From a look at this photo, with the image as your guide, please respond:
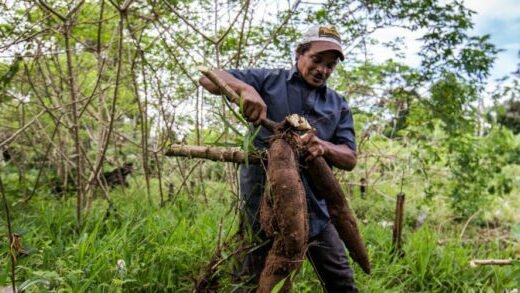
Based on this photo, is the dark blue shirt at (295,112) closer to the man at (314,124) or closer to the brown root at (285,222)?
the man at (314,124)

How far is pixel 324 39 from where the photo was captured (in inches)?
85.5

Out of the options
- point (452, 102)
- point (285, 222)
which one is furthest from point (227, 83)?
point (452, 102)

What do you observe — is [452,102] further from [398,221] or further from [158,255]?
[158,255]

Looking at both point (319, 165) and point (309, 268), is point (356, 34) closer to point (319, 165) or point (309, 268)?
point (309, 268)

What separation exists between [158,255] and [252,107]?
4.83 feet

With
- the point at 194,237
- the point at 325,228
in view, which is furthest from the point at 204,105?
the point at 325,228

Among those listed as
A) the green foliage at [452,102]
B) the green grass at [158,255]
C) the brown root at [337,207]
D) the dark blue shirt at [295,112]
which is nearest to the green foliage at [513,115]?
the green foliage at [452,102]

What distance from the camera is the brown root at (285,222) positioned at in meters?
1.75

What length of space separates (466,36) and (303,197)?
138 inches

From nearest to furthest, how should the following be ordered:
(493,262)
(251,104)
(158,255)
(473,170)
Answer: (251,104)
(158,255)
(493,262)
(473,170)

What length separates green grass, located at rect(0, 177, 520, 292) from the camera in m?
2.48

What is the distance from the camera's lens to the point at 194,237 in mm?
3273

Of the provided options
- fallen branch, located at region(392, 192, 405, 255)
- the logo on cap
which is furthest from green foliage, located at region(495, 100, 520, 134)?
the logo on cap

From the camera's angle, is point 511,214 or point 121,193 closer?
point 121,193
